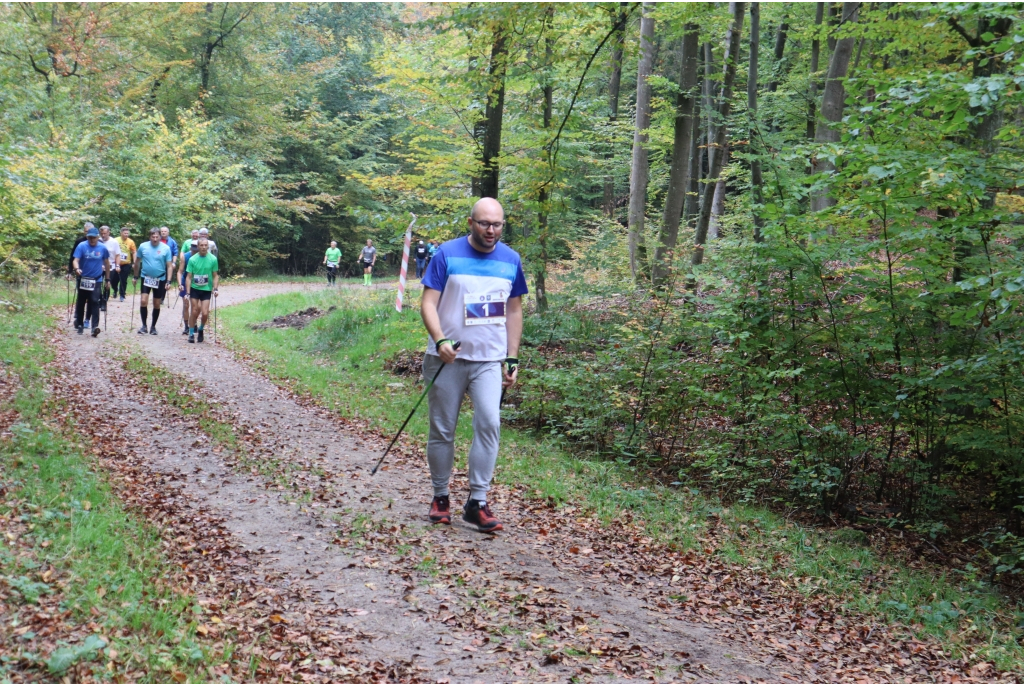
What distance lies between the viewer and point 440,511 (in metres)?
6.48

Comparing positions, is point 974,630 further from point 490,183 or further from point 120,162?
point 120,162

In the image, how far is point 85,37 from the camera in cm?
2638

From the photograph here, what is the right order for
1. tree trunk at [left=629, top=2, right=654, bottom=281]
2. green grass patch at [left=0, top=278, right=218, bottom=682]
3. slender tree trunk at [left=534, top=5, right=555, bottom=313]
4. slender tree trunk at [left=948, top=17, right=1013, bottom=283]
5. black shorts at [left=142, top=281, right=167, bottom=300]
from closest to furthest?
Result: green grass patch at [left=0, top=278, right=218, bottom=682], slender tree trunk at [left=948, top=17, right=1013, bottom=283], slender tree trunk at [left=534, top=5, right=555, bottom=313], tree trunk at [left=629, top=2, right=654, bottom=281], black shorts at [left=142, top=281, right=167, bottom=300]

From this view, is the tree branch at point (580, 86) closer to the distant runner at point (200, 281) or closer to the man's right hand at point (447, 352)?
the man's right hand at point (447, 352)

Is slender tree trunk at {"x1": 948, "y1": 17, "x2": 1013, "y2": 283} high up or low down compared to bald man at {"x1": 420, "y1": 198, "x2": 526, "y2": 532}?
up

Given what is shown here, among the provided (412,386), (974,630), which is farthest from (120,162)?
(974,630)

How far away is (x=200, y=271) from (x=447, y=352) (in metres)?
11.4

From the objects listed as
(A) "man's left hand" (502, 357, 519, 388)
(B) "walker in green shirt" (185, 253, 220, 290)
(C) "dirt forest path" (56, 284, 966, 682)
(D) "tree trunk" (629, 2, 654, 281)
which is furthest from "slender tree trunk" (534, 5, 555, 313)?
(B) "walker in green shirt" (185, 253, 220, 290)

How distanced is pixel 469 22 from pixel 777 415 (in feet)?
18.3

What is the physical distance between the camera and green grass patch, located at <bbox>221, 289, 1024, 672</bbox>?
579 centimetres

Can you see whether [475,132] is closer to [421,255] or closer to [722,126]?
[722,126]

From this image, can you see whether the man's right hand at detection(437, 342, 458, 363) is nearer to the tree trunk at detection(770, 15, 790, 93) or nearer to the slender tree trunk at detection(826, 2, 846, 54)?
the slender tree trunk at detection(826, 2, 846, 54)

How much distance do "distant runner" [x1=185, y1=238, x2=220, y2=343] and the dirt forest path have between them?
7.63m

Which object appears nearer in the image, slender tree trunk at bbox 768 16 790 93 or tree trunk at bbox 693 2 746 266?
tree trunk at bbox 693 2 746 266
